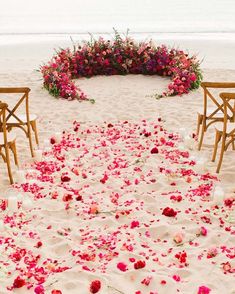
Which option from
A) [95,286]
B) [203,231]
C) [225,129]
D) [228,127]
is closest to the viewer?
[95,286]

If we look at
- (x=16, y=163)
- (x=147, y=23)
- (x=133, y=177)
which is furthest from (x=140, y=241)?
(x=147, y=23)

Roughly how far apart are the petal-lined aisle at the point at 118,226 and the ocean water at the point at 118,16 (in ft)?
66.9

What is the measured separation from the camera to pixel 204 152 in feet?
24.0

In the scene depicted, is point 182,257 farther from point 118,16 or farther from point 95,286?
point 118,16

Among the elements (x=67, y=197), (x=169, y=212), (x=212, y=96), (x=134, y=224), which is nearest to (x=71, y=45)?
(x=212, y=96)

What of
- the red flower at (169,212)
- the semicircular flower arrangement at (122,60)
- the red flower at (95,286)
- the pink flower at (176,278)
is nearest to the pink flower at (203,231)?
the red flower at (169,212)

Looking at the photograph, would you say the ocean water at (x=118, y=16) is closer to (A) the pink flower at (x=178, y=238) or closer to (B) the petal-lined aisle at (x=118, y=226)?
Answer: (B) the petal-lined aisle at (x=118, y=226)

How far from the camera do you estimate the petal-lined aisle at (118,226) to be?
13.9 feet

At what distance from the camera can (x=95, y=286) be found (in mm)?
3920

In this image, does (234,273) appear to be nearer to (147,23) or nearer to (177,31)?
(177,31)

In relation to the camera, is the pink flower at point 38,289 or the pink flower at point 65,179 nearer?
the pink flower at point 38,289

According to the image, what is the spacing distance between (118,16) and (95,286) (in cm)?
3614

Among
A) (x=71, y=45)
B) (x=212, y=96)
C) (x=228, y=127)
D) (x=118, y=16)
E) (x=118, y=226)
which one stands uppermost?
(x=212, y=96)

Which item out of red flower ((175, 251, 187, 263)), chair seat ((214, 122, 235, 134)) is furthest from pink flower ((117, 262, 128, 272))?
chair seat ((214, 122, 235, 134))
